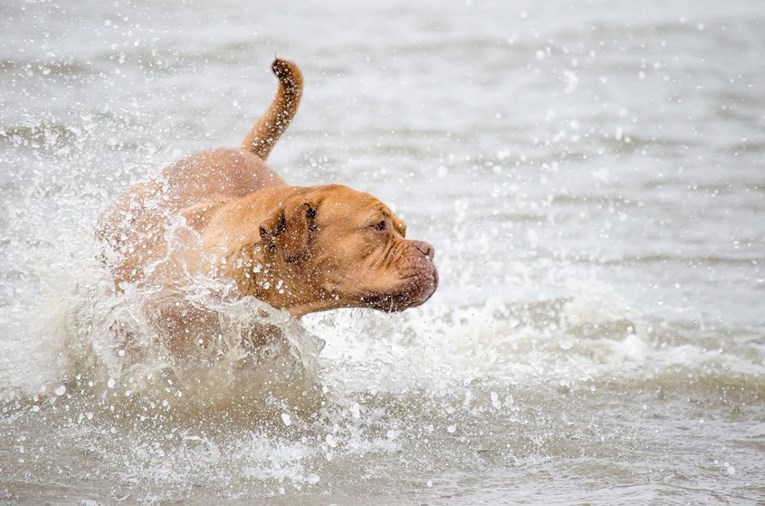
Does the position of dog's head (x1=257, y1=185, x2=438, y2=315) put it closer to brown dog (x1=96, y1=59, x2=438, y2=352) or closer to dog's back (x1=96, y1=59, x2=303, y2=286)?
brown dog (x1=96, y1=59, x2=438, y2=352)

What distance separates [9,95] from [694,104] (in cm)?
639

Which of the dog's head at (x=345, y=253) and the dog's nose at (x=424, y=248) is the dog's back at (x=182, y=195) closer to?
the dog's head at (x=345, y=253)

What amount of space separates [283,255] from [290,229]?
0.11 metres

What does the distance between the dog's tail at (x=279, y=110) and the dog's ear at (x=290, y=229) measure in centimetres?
123

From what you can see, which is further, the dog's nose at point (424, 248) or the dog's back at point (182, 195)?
the dog's back at point (182, 195)

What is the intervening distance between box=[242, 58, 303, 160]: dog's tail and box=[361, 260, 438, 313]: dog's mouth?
1510 millimetres

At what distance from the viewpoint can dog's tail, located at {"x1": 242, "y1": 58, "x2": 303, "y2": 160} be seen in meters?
5.52

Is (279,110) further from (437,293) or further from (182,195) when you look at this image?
(437,293)

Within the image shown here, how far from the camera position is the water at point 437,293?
4512mm

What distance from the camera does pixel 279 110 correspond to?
582 centimetres

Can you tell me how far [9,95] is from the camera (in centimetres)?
995

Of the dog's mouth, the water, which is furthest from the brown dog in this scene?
the water

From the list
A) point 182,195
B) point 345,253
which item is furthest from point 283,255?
point 182,195

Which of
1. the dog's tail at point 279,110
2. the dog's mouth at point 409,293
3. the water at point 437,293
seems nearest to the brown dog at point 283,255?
the dog's mouth at point 409,293
